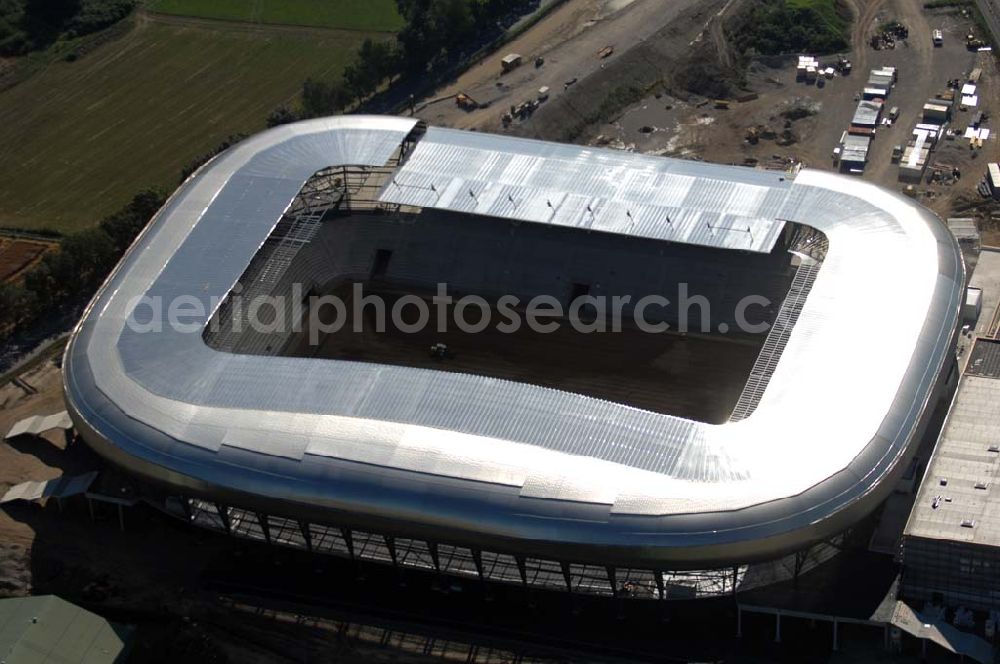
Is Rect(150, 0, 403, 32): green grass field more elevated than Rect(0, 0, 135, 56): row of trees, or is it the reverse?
Rect(0, 0, 135, 56): row of trees

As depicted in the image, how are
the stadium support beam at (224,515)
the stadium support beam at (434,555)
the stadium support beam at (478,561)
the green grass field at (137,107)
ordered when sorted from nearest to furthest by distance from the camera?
the stadium support beam at (478,561)
the stadium support beam at (434,555)
the stadium support beam at (224,515)
the green grass field at (137,107)

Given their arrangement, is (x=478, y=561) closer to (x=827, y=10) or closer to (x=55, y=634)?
(x=55, y=634)

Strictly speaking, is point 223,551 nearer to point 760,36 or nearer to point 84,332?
point 84,332

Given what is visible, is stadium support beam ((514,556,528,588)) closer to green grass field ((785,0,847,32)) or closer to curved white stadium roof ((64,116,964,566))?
curved white stadium roof ((64,116,964,566))

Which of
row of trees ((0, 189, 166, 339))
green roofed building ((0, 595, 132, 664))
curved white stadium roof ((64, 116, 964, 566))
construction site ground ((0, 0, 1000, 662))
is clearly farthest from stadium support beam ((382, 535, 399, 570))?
row of trees ((0, 189, 166, 339))

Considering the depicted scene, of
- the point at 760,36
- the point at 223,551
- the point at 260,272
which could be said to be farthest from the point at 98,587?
the point at 760,36

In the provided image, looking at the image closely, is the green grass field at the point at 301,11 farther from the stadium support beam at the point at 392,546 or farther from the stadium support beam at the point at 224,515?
the stadium support beam at the point at 392,546

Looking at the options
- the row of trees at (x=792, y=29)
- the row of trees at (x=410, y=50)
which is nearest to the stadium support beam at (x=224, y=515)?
the row of trees at (x=410, y=50)

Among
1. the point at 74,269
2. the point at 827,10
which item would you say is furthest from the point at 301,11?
the point at 827,10
